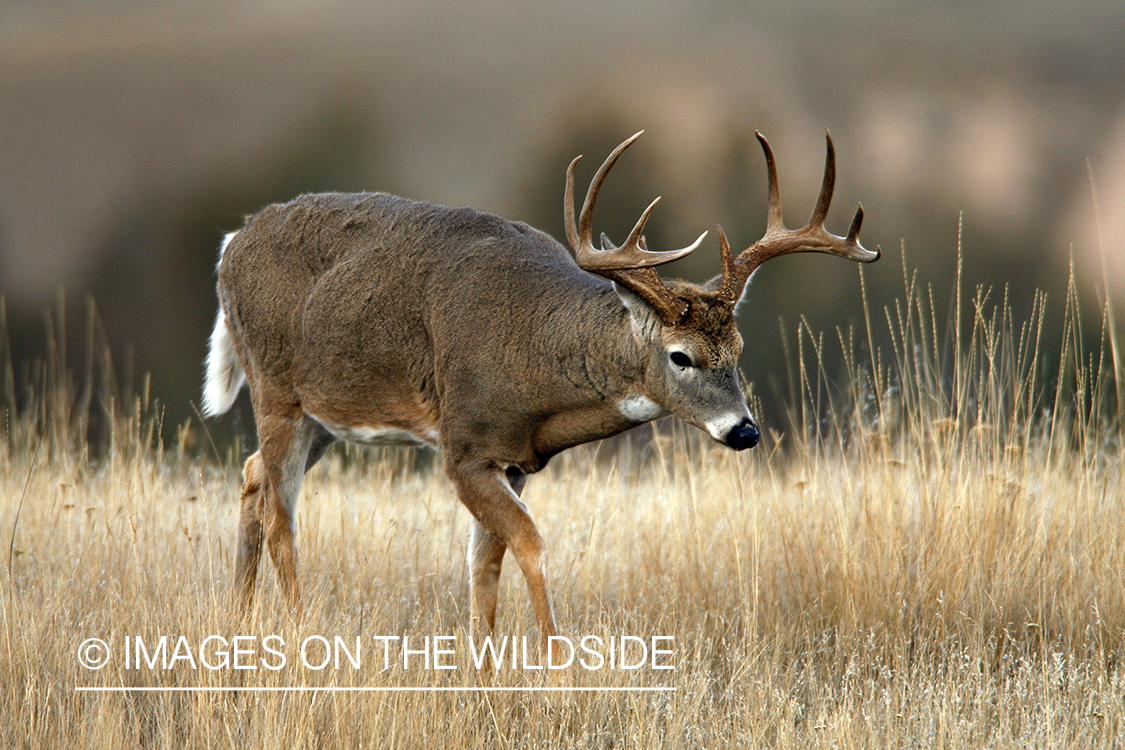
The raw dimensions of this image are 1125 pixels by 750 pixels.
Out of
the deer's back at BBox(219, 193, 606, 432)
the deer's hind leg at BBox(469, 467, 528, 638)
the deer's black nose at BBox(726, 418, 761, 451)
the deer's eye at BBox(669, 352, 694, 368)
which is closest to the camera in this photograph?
the deer's black nose at BBox(726, 418, 761, 451)

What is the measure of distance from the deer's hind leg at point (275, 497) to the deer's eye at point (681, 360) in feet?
6.86

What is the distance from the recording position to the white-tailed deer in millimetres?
4391

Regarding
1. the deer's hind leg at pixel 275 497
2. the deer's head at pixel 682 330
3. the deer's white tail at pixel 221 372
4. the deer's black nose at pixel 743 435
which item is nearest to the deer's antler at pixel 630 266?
the deer's head at pixel 682 330

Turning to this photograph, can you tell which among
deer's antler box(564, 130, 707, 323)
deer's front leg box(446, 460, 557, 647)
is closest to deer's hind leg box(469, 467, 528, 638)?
deer's front leg box(446, 460, 557, 647)

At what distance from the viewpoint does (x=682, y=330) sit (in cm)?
436

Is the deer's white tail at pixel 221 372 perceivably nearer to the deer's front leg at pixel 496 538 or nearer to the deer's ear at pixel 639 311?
the deer's front leg at pixel 496 538

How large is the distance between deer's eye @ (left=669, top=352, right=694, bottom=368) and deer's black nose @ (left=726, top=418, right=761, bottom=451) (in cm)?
30

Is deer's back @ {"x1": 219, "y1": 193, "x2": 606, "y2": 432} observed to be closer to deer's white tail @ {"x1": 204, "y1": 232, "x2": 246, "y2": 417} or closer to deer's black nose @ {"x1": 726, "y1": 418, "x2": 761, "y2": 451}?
deer's white tail @ {"x1": 204, "y1": 232, "x2": 246, "y2": 417}

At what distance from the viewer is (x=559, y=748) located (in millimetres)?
3842

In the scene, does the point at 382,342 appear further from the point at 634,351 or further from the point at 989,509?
the point at 989,509

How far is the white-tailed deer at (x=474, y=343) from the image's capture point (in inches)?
173

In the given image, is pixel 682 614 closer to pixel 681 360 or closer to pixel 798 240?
pixel 681 360

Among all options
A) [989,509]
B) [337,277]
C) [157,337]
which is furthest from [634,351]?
[157,337]

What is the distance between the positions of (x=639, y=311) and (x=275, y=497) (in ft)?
6.91
